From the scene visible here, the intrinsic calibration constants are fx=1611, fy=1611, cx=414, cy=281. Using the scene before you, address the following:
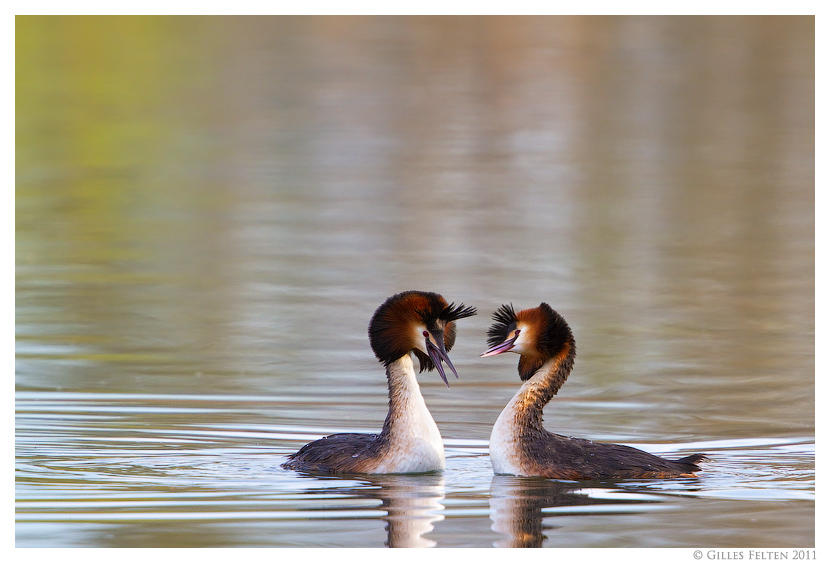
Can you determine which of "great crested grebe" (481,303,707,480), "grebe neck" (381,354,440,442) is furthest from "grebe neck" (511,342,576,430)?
"grebe neck" (381,354,440,442)

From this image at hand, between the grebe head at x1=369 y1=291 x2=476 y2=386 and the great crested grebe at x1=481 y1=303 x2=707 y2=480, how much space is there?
0.89ft

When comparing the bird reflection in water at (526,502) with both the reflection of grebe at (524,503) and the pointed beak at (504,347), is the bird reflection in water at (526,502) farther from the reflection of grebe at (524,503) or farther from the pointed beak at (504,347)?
the pointed beak at (504,347)

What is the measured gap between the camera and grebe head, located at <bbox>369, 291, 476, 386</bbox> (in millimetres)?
9078

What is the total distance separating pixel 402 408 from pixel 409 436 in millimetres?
174

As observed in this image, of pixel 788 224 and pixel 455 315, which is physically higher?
pixel 788 224

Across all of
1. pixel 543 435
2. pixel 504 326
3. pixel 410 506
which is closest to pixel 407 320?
pixel 504 326

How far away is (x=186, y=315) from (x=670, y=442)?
5.46 m

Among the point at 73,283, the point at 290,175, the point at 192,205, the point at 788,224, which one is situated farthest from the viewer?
the point at 290,175

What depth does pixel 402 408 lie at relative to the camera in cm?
909

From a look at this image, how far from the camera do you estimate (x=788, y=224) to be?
18.9 metres

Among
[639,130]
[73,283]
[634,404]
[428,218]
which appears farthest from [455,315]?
[639,130]

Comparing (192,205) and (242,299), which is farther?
(192,205)
